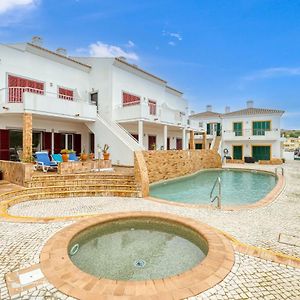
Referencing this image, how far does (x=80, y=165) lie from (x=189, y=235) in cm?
861

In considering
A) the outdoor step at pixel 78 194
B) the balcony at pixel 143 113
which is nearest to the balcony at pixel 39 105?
the balcony at pixel 143 113

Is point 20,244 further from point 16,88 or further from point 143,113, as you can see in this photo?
point 143,113

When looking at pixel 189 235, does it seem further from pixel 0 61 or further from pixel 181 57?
pixel 181 57

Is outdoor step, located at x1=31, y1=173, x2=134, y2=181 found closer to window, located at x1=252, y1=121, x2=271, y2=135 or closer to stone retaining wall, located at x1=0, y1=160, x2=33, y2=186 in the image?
stone retaining wall, located at x1=0, y1=160, x2=33, y2=186

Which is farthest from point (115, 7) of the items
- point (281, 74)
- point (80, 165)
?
point (281, 74)

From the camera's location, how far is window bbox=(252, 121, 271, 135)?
31219mm

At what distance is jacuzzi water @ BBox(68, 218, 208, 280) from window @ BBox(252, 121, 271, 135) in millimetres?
29331

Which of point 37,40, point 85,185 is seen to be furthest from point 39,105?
point 37,40

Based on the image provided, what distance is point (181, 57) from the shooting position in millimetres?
26781

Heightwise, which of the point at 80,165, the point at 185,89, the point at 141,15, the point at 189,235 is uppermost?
the point at 141,15

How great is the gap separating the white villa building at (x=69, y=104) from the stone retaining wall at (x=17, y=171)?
140 centimetres

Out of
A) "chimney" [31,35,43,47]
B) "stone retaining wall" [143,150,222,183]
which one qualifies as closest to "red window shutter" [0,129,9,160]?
"chimney" [31,35,43,47]

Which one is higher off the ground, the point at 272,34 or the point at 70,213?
the point at 272,34

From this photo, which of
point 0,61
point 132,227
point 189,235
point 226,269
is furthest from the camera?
point 0,61
